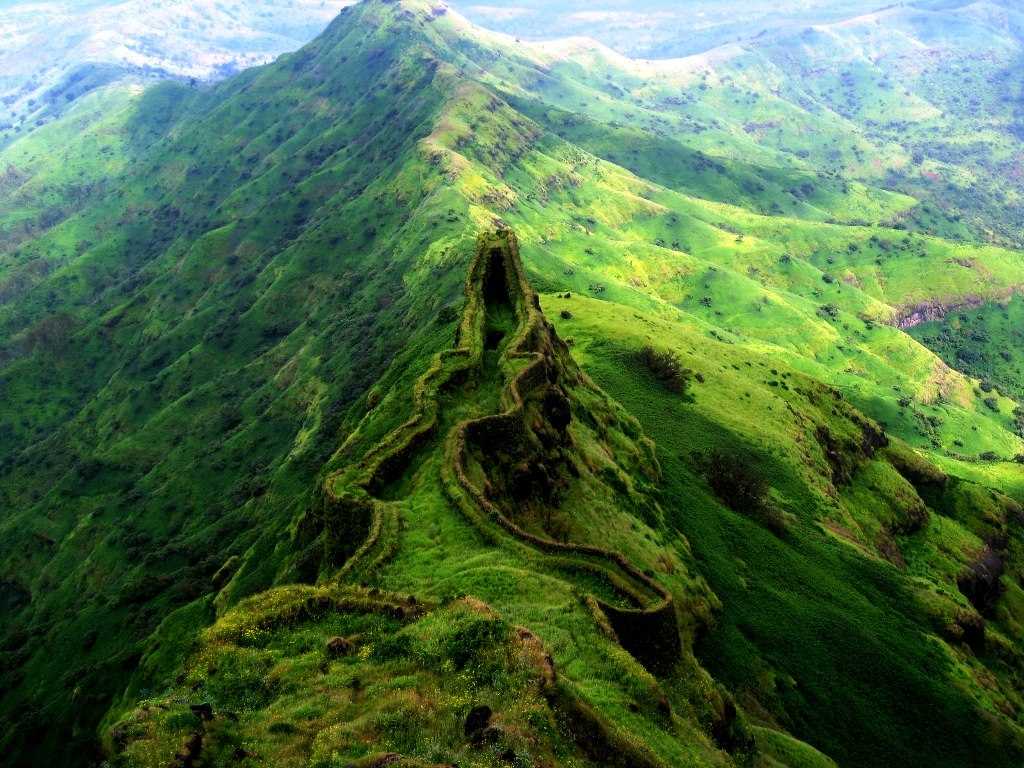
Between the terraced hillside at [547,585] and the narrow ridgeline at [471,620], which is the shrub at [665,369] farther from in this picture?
the narrow ridgeline at [471,620]

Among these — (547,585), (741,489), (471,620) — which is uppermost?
(471,620)

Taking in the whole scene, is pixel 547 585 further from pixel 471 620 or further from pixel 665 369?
pixel 665 369

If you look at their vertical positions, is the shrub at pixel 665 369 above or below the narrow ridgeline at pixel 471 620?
below

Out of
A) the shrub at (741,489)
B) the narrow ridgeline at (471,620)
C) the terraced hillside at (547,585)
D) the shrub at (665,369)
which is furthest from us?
the shrub at (665,369)

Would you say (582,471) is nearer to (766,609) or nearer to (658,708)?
(766,609)

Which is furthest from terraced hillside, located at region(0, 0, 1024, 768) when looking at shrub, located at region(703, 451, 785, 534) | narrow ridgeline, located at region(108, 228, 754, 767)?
shrub, located at region(703, 451, 785, 534)

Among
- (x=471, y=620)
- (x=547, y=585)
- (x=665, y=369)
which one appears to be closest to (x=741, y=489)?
(x=665, y=369)

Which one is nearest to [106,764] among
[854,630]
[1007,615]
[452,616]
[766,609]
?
[452,616]

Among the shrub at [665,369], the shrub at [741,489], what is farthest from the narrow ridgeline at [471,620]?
the shrub at [665,369]
